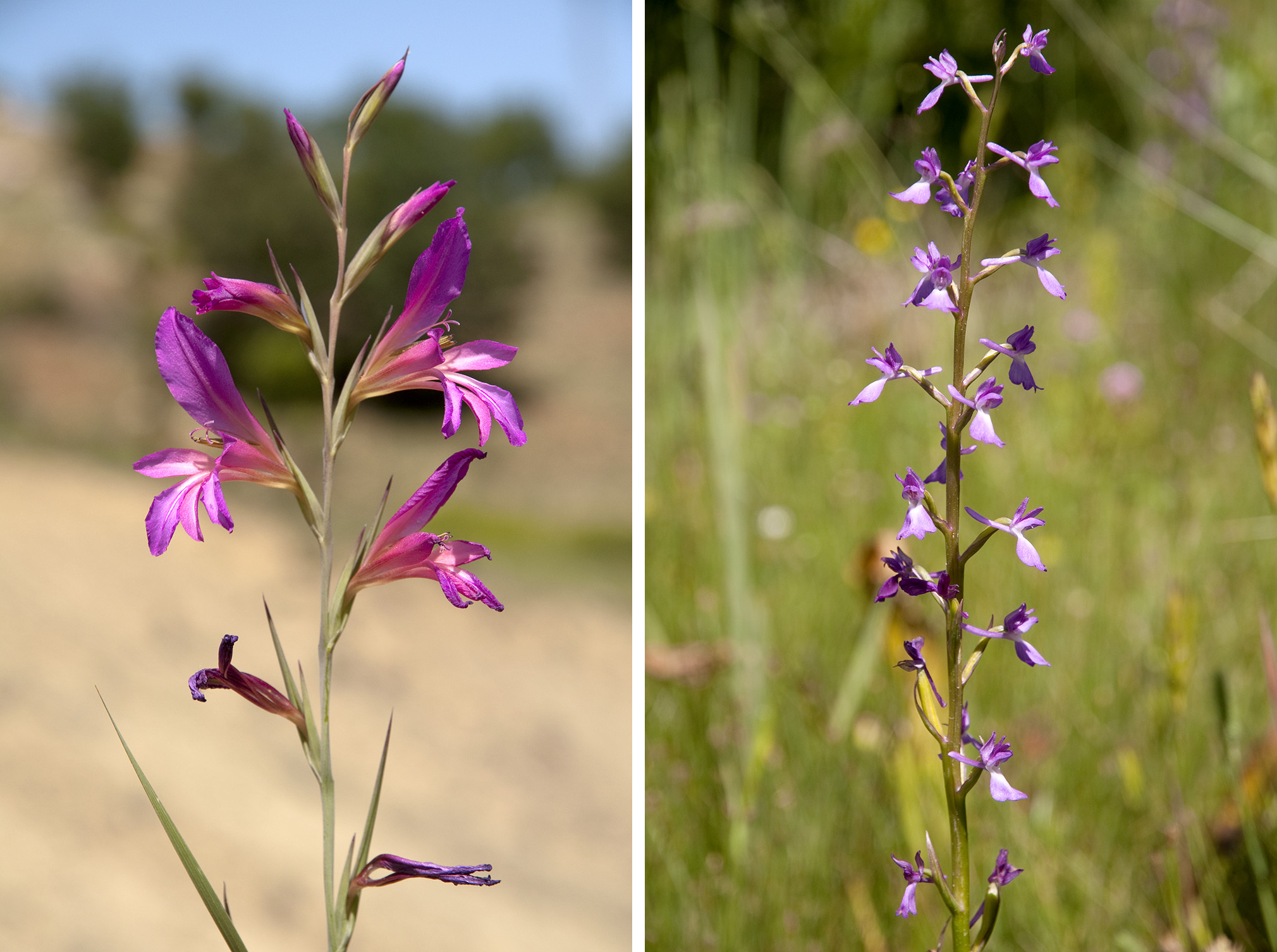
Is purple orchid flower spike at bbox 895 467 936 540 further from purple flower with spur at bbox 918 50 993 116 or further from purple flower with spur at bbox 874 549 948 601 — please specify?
purple flower with spur at bbox 918 50 993 116

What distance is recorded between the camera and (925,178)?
33 cm

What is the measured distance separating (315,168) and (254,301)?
57 millimetres

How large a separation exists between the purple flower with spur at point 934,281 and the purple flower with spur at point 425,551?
0.63 feet

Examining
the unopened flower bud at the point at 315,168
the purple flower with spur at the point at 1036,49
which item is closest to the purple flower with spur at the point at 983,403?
the purple flower with spur at the point at 1036,49

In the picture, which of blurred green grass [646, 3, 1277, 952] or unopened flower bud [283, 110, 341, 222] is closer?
unopened flower bud [283, 110, 341, 222]

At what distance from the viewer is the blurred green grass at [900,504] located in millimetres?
764

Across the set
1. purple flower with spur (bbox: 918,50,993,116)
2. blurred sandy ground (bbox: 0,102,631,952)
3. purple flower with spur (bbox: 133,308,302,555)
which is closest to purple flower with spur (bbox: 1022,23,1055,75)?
purple flower with spur (bbox: 918,50,993,116)

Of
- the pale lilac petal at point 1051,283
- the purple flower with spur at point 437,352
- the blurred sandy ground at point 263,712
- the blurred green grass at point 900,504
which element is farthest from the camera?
the blurred sandy ground at point 263,712

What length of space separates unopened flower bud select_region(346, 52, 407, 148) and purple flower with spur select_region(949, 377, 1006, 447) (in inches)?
9.6

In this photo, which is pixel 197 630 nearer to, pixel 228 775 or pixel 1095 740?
pixel 228 775

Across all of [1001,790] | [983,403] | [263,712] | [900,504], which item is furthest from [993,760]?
[263,712]

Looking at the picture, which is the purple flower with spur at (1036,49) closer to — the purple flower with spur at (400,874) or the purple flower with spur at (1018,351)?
the purple flower with spur at (1018,351)

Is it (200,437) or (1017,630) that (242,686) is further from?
(1017,630)

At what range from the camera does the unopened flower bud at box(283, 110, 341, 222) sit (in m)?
0.36
